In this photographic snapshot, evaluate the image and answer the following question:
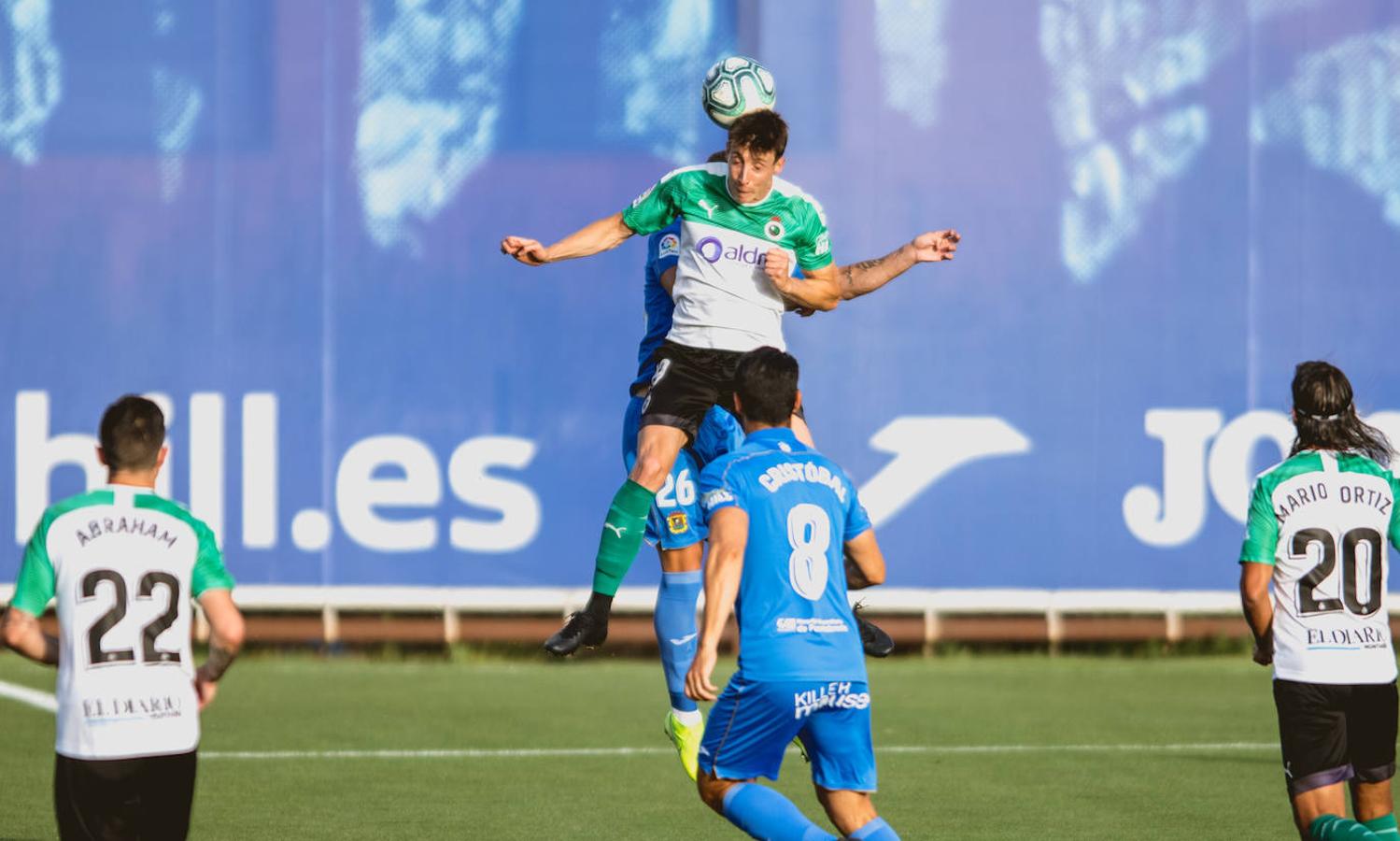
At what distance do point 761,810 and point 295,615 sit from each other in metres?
9.41

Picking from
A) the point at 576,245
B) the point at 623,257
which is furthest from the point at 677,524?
the point at 623,257

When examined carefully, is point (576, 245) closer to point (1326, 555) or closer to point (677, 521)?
point (677, 521)

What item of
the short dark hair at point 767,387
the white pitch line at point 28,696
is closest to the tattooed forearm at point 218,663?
the short dark hair at point 767,387

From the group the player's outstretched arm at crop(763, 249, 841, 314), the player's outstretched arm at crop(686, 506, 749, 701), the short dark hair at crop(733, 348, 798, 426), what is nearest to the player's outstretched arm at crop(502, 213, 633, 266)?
the player's outstretched arm at crop(763, 249, 841, 314)

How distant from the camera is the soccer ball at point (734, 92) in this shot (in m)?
8.93

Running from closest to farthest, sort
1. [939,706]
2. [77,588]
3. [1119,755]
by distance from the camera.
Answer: [77,588] → [1119,755] → [939,706]

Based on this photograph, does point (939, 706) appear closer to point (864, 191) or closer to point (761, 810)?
point (864, 191)

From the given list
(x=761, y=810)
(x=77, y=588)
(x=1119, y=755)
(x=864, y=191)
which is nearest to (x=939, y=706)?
(x=1119, y=755)

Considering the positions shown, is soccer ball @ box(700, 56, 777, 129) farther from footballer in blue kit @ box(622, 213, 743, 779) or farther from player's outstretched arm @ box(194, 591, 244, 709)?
player's outstretched arm @ box(194, 591, 244, 709)

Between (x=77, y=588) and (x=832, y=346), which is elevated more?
(x=832, y=346)

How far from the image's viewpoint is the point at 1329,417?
23.3 ft

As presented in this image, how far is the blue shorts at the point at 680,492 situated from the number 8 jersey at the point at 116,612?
11.1 ft

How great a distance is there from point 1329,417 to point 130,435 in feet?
13.2

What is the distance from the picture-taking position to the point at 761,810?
6816 millimetres
